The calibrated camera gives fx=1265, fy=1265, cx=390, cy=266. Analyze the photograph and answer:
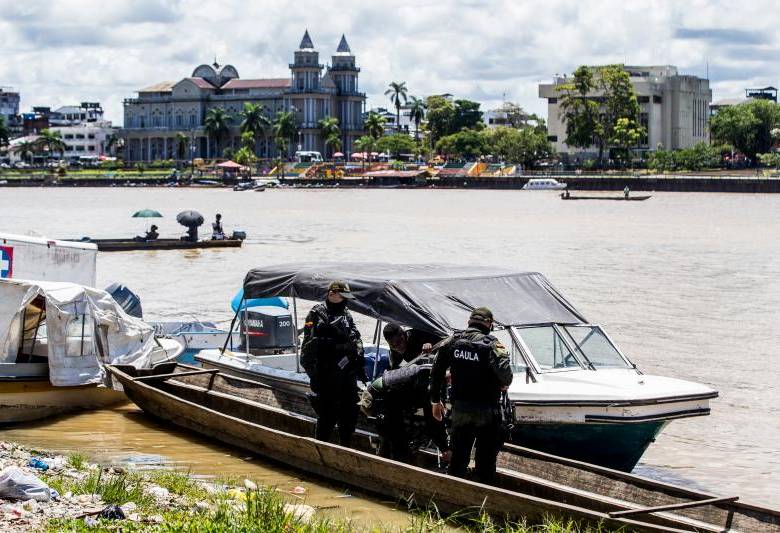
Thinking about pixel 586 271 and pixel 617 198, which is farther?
pixel 617 198

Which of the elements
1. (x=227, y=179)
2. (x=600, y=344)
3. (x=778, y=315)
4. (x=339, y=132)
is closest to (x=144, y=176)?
(x=227, y=179)

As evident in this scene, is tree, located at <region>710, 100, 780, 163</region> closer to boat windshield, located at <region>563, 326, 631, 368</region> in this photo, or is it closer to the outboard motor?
the outboard motor

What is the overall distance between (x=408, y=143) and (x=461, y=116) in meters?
8.92

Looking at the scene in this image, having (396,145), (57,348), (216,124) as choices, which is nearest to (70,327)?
(57,348)

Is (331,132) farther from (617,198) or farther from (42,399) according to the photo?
(42,399)

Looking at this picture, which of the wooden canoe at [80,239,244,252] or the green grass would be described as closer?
the green grass

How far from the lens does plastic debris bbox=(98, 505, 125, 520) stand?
10.5 m

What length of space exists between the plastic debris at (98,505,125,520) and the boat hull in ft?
22.6

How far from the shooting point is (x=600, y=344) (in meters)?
14.7

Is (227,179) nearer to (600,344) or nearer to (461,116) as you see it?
(461,116)

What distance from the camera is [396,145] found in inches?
7101

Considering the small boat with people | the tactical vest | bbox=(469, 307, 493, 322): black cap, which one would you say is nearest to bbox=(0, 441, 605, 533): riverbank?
the tactical vest

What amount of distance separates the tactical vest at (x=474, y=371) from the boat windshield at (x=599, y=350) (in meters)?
3.50

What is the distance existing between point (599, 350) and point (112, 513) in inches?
252
